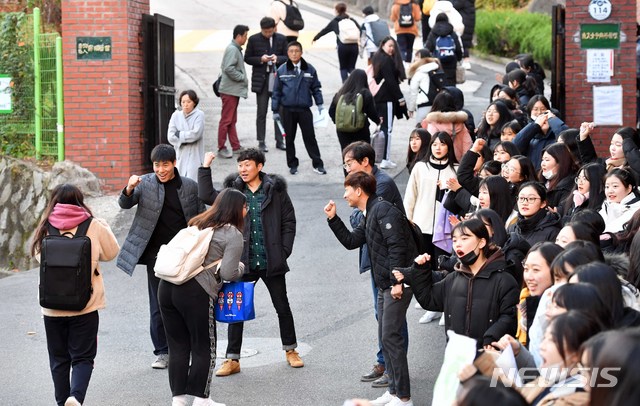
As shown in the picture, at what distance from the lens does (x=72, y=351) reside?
27.2 ft

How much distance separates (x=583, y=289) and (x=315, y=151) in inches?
452

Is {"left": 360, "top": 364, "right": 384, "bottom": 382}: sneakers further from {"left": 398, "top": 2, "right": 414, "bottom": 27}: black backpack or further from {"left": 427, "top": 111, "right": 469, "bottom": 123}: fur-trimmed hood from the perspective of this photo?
{"left": 398, "top": 2, "right": 414, "bottom": 27}: black backpack

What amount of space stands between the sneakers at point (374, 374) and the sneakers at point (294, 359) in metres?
0.66

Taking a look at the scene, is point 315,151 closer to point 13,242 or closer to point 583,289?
point 13,242

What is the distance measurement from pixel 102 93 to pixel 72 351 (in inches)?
306

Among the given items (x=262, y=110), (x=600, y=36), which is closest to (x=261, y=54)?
(x=262, y=110)

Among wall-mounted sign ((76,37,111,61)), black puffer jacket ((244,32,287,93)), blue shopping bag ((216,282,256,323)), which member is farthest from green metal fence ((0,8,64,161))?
blue shopping bag ((216,282,256,323))

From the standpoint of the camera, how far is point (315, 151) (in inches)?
644

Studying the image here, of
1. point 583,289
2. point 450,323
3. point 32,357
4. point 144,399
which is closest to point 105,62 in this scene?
point 32,357

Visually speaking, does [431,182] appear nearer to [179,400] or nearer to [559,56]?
[179,400]

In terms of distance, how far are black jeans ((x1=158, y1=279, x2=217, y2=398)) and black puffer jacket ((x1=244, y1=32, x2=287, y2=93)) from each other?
9.30m

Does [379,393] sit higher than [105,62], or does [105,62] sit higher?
[105,62]

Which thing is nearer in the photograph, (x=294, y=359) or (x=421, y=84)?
(x=294, y=359)

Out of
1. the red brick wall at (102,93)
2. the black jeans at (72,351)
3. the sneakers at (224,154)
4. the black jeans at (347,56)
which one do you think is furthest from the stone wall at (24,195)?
the black jeans at (72,351)
